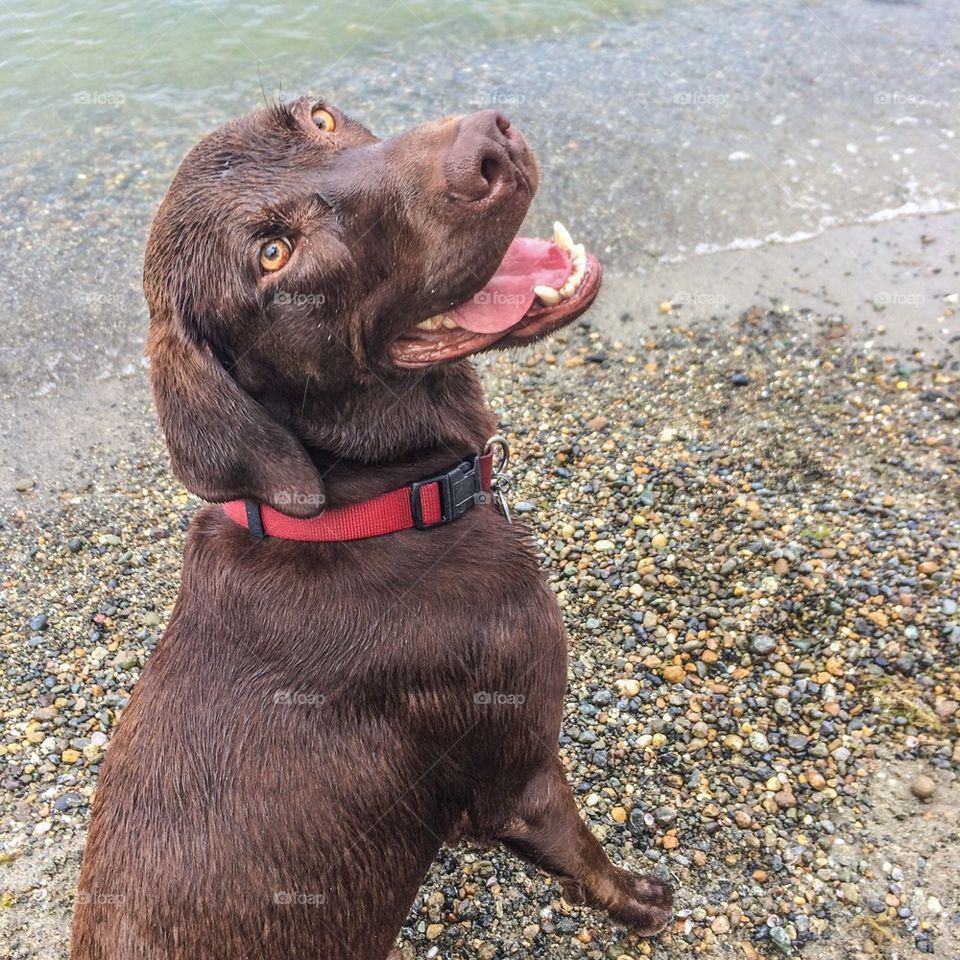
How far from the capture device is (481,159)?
2146 mm

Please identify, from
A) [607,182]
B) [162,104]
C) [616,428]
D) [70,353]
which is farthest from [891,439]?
[162,104]

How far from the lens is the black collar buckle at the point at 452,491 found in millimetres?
2303

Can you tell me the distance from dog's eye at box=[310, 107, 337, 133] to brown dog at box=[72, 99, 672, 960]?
0.09ft

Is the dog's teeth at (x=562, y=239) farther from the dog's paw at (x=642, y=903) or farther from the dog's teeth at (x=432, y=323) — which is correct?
the dog's paw at (x=642, y=903)

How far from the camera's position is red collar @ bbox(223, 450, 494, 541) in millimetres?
2244

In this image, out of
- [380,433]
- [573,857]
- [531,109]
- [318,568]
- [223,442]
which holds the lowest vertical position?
[573,857]

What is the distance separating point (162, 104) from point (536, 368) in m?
5.10

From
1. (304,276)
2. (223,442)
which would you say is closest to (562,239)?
(304,276)

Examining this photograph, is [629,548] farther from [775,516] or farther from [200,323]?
[200,323]

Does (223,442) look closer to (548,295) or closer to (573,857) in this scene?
(548,295)

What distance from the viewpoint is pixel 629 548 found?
162 inches

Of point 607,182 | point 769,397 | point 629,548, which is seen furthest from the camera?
point 607,182

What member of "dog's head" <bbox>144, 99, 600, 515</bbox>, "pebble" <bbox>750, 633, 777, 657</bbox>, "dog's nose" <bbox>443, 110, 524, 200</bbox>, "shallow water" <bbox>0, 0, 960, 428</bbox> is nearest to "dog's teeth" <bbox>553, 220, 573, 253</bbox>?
"dog's head" <bbox>144, 99, 600, 515</bbox>

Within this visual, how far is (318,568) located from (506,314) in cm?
82
